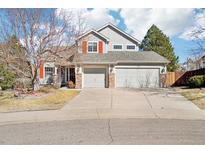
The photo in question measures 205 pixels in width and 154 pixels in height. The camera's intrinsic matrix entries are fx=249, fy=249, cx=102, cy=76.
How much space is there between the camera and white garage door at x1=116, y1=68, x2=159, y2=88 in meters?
26.5

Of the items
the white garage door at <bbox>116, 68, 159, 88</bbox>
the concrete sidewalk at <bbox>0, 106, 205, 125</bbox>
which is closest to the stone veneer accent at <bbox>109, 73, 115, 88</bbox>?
the white garage door at <bbox>116, 68, 159, 88</bbox>

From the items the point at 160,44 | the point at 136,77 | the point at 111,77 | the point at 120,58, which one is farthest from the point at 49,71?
the point at 160,44

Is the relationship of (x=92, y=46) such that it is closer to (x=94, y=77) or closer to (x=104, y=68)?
(x=104, y=68)

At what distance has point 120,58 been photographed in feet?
89.1

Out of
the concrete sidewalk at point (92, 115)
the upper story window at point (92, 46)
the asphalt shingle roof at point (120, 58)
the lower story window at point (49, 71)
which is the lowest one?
the concrete sidewalk at point (92, 115)

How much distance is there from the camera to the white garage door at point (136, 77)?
2650 cm

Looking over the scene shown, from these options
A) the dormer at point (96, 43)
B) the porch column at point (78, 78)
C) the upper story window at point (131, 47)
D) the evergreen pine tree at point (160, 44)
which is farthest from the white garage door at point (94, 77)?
the evergreen pine tree at point (160, 44)

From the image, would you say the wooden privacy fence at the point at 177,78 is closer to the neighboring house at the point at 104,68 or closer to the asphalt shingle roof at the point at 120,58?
the neighboring house at the point at 104,68

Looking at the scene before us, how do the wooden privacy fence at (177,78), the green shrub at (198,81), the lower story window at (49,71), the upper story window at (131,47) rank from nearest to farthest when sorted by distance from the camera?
the green shrub at (198,81), the wooden privacy fence at (177,78), the lower story window at (49,71), the upper story window at (131,47)

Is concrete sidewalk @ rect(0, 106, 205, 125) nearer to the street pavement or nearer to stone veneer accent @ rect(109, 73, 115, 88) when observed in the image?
the street pavement

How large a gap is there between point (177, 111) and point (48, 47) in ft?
35.9

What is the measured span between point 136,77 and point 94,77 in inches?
178

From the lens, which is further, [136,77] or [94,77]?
[136,77]

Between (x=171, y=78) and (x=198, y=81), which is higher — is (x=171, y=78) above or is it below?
above
